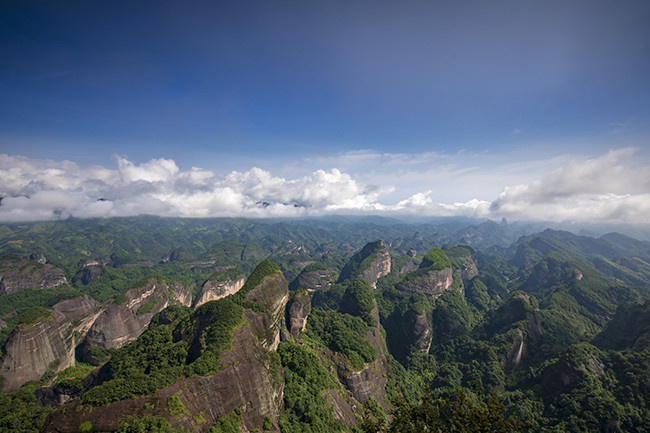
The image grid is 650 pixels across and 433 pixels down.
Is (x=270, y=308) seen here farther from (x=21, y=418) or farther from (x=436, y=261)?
(x=436, y=261)

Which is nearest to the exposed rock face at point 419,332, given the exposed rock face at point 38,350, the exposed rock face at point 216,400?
the exposed rock face at point 216,400

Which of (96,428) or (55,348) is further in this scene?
(55,348)

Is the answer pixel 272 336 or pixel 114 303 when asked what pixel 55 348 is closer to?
pixel 114 303

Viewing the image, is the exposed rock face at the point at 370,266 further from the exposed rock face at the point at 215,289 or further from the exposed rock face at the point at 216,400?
the exposed rock face at the point at 216,400

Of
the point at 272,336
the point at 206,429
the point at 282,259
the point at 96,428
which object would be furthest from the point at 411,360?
the point at 282,259

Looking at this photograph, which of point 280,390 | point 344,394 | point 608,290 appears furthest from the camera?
point 608,290
